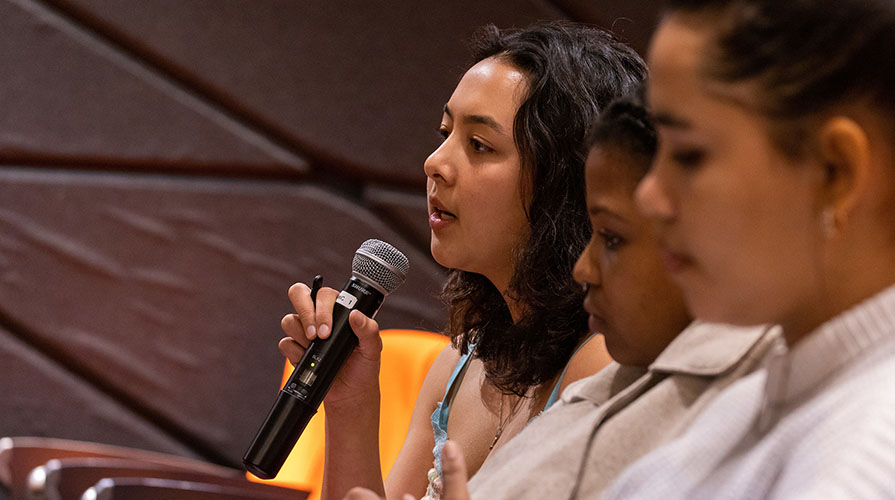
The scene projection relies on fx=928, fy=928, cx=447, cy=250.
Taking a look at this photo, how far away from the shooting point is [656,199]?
0.52m

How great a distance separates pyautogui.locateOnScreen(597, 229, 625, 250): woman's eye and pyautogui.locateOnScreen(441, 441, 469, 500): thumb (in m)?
0.19

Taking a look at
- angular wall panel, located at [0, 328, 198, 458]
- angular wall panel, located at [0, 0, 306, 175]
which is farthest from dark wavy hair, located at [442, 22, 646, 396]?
angular wall panel, located at [0, 328, 198, 458]

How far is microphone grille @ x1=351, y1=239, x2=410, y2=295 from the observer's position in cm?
105

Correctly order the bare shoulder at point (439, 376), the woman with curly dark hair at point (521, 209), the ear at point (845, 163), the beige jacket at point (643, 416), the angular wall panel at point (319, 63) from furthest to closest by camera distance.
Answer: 1. the angular wall panel at point (319, 63)
2. the bare shoulder at point (439, 376)
3. the woman with curly dark hair at point (521, 209)
4. the beige jacket at point (643, 416)
5. the ear at point (845, 163)

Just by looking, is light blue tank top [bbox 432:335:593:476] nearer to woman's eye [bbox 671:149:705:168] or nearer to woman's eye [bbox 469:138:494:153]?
woman's eye [bbox 469:138:494:153]

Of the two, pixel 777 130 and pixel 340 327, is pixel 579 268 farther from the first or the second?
pixel 340 327

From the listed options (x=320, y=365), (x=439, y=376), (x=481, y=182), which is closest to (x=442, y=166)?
(x=481, y=182)

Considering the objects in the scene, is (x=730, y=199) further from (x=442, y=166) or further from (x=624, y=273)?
(x=442, y=166)

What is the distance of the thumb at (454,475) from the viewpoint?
63cm

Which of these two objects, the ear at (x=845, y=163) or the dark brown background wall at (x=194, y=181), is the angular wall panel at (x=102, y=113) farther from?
the ear at (x=845, y=163)

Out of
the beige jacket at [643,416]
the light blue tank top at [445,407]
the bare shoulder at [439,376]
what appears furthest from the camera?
the bare shoulder at [439,376]

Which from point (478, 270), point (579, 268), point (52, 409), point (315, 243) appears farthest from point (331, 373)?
point (52, 409)

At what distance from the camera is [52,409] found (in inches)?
94.0

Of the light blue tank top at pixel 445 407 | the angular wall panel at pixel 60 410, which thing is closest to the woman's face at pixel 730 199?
the light blue tank top at pixel 445 407
